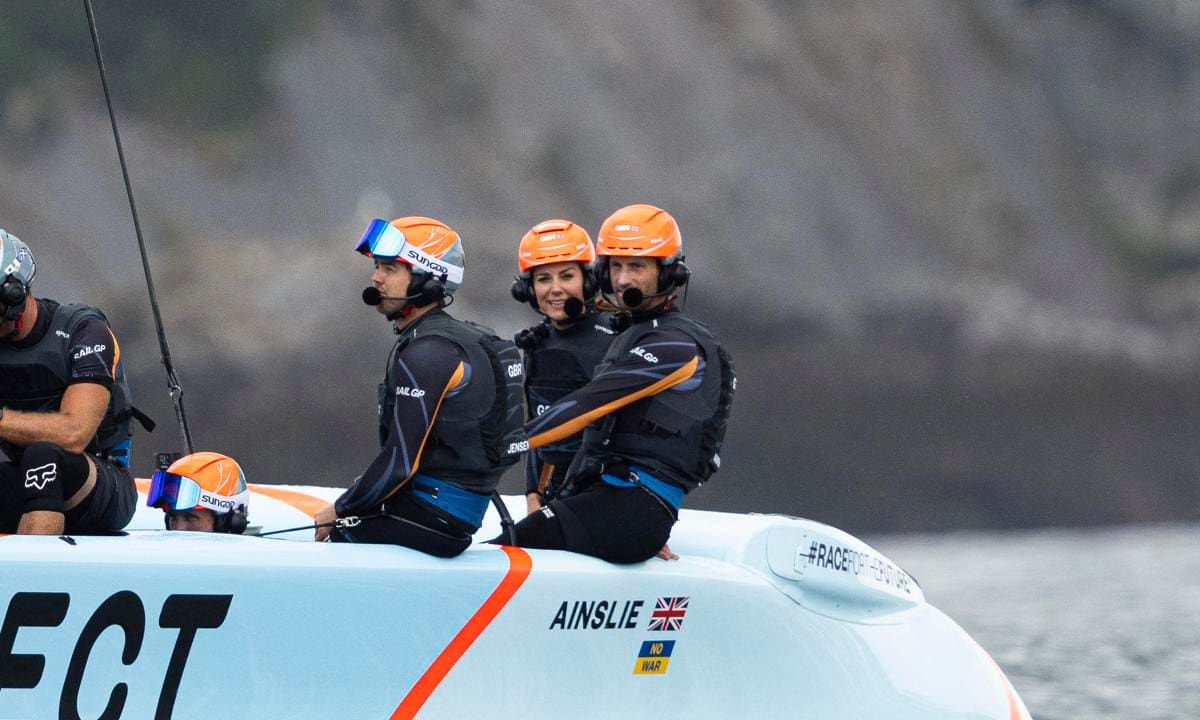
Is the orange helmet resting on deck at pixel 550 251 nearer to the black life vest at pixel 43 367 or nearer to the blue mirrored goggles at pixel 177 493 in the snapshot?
the blue mirrored goggles at pixel 177 493

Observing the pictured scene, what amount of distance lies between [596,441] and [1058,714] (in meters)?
6.51

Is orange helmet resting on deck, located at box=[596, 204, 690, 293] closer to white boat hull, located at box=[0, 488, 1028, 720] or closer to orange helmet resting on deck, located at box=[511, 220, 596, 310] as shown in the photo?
white boat hull, located at box=[0, 488, 1028, 720]

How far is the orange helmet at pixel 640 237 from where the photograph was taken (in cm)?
539

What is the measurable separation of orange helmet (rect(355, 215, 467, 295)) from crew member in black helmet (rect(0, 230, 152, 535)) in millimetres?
918

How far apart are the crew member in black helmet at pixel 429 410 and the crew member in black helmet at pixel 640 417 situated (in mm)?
225

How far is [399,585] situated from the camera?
4695mm

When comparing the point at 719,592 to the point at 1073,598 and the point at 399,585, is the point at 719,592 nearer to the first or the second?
the point at 399,585

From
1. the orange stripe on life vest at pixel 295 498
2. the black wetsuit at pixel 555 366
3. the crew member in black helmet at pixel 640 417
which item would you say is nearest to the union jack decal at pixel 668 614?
the crew member in black helmet at pixel 640 417

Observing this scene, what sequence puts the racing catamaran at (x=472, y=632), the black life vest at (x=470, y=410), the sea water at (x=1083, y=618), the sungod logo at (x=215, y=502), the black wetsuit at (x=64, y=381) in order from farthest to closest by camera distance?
the sea water at (x=1083, y=618) → the sungod logo at (x=215, y=502) → the black wetsuit at (x=64, y=381) → the black life vest at (x=470, y=410) → the racing catamaran at (x=472, y=632)

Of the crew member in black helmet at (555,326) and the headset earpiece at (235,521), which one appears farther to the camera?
the crew member in black helmet at (555,326)

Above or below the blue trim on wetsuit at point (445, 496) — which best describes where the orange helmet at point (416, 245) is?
above

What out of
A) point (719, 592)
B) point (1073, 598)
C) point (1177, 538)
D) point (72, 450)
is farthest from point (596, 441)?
point (1177, 538)

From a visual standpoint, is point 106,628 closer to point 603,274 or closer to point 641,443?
point 641,443

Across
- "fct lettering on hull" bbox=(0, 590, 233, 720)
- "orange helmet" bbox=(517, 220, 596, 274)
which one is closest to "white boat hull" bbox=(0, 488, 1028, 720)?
"fct lettering on hull" bbox=(0, 590, 233, 720)
